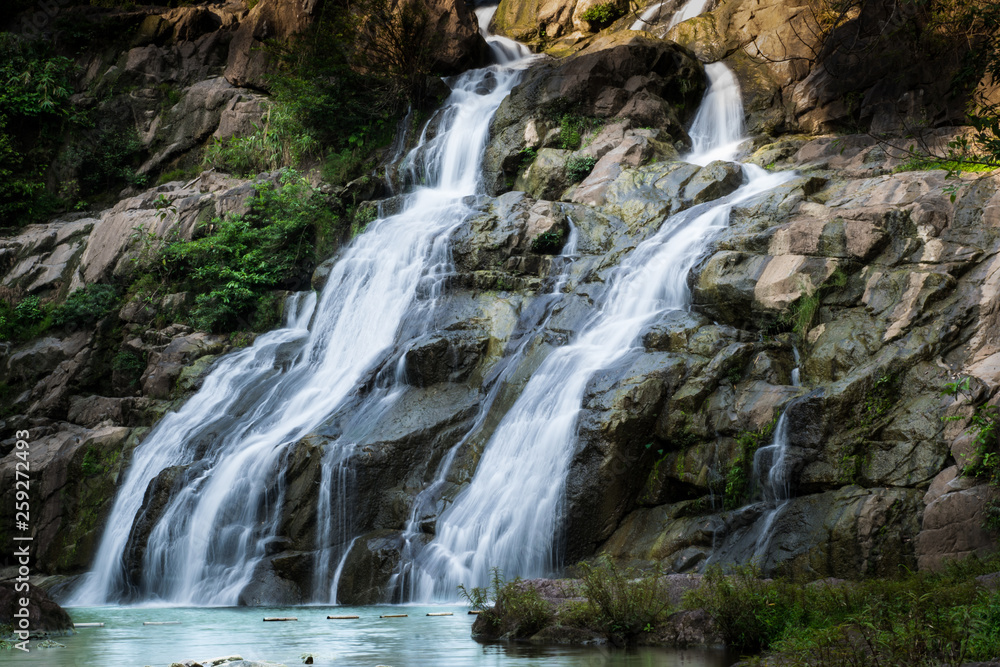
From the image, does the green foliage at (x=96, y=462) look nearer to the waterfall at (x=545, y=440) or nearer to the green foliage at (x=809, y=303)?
the waterfall at (x=545, y=440)

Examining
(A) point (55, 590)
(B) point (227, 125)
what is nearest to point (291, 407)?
(A) point (55, 590)

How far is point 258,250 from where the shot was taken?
21.9 m

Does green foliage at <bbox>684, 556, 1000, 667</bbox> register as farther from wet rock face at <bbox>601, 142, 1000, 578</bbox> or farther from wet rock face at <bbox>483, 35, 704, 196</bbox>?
wet rock face at <bbox>483, 35, 704, 196</bbox>

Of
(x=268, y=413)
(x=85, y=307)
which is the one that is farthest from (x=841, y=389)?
(x=85, y=307)

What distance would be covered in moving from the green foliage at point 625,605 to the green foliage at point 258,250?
1500 cm

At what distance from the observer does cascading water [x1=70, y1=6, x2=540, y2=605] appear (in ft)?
45.2

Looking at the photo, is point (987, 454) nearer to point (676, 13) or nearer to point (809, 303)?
point (809, 303)

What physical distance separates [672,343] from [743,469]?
268cm

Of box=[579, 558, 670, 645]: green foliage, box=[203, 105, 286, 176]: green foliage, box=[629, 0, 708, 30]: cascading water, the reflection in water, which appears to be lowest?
the reflection in water

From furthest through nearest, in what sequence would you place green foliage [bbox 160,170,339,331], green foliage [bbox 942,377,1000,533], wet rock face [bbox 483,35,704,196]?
green foliage [bbox 160,170,339,331]
wet rock face [bbox 483,35,704,196]
green foliage [bbox 942,377,1000,533]

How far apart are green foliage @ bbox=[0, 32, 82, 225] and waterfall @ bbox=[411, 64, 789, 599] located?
21.3 meters

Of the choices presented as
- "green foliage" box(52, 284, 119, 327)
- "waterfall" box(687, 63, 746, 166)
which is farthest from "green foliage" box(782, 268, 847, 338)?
"green foliage" box(52, 284, 119, 327)

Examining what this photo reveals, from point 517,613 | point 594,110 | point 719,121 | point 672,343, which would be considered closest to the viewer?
point 517,613

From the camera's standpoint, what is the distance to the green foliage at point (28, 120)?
2714cm
